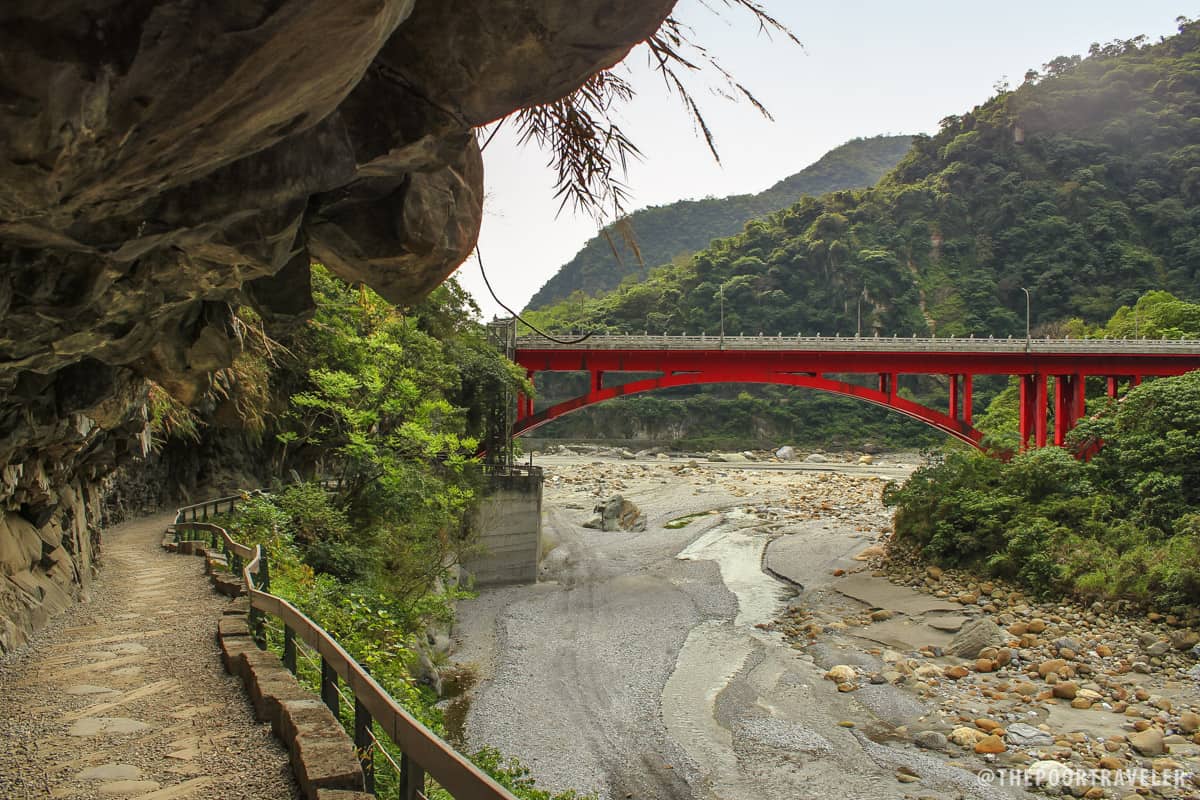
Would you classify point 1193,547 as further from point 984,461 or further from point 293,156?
point 293,156

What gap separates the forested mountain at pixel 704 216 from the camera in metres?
111

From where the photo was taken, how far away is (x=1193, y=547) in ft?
50.7

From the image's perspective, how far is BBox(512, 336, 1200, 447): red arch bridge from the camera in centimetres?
2728

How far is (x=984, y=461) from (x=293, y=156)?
22.9m

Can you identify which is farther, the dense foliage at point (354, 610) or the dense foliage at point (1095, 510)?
the dense foliage at point (1095, 510)

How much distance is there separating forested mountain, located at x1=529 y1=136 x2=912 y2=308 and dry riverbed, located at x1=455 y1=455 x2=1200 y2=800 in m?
73.8

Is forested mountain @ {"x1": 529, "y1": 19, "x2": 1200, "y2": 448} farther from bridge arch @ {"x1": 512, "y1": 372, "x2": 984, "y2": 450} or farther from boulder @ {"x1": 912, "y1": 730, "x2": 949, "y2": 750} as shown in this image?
boulder @ {"x1": 912, "y1": 730, "x2": 949, "y2": 750}

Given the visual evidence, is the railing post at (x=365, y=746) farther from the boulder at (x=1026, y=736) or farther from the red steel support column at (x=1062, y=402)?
the red steel support column at (x=1062, y=402)

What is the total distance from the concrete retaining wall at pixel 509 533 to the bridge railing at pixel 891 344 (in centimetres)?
607

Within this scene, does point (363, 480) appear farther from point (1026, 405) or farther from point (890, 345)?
point (1026, 405)

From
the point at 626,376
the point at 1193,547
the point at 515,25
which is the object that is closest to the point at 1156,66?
the point at 626,376

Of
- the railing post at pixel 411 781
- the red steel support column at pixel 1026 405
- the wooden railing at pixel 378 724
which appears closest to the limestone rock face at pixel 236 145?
the wooden railing at pixel 378 724

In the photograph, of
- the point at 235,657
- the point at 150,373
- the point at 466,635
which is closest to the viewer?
the point at 235,657

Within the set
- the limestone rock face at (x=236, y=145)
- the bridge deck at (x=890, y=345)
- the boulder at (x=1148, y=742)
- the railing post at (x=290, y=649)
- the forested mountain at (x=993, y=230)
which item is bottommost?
the boulder at (x=1148, y=742)
